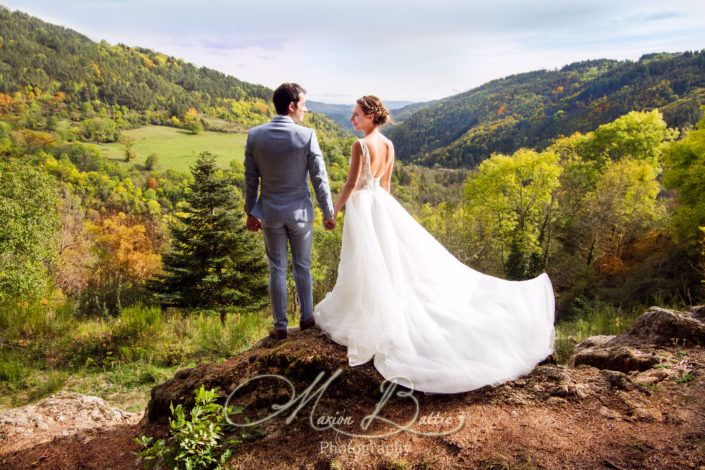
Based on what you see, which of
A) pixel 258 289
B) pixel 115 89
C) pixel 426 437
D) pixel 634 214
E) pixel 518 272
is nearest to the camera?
pixel 426 437

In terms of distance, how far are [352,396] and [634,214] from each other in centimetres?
2601

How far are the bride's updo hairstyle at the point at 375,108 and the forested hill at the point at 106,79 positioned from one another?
147 m

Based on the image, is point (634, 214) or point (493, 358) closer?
point (493, 358)

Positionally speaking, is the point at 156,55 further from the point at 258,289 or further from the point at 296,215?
the point at 296,215

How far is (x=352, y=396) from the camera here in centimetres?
321

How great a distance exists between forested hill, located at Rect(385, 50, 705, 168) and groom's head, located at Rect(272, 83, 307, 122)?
6427cm

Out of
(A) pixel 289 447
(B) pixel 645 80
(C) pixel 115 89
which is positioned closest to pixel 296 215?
(A) pixel 289 447

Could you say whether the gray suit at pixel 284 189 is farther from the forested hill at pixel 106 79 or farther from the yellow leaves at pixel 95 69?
the yellow leaves at pixel 95 69

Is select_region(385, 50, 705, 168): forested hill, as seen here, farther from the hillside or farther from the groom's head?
the groom's head

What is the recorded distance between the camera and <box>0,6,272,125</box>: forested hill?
409 ft

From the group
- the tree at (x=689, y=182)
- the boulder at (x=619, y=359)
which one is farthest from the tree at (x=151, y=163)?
the boulder at (x=619, y=359)

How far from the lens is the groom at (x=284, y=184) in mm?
3477

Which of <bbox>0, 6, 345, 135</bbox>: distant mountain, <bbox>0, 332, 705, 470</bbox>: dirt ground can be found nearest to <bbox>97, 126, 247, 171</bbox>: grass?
<bbox>0, 6, 345, 135</bbox>: distant mountain

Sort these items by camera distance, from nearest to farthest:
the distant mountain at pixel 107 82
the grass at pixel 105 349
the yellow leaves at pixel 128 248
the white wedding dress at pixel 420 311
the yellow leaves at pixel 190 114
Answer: the white wedding dress at pixel 420 311
the grass at pixel 105 349
the yellow leaves at pixel 128 248
the distant mountain at pixel 107 82
the yellow leaves at pixel 190 114
